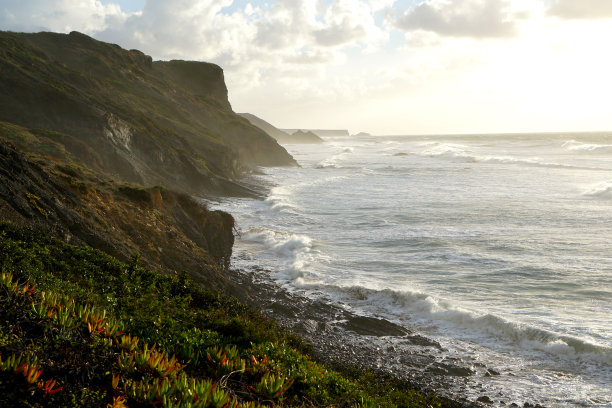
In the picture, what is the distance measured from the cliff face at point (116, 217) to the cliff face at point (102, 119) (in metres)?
6.88

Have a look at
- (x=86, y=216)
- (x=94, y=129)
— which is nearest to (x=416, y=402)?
(x=86, y=216)

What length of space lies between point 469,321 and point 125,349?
11.1m

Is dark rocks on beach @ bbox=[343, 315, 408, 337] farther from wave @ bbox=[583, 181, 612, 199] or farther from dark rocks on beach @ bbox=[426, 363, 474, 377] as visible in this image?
wave @ bbox=[583, 181, 612, 199]

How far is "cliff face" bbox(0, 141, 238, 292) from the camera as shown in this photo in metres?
11.5

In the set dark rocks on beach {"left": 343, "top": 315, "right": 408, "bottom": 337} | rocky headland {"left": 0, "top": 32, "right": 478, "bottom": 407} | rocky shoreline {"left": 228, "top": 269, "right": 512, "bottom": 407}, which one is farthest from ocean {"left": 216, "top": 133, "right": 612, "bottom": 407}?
rocky headland {"left": 0, "top": 32, "right": 478, "bottom": 407}

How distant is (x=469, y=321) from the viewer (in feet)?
45.2

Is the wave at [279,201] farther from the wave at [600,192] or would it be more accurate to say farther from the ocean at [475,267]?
the wave at [600,192]

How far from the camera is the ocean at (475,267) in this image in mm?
11812

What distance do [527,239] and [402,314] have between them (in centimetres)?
1196

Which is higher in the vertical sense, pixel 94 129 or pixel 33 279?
pixel 94 129

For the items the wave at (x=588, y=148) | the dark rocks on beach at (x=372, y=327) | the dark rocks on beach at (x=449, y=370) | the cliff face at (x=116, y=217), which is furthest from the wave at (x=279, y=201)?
the wave at (x=588, y=148)

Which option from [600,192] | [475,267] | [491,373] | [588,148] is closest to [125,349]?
[491,373]

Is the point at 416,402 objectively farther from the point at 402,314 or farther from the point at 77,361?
the point at 77,361

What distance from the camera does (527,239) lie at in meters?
23.0
